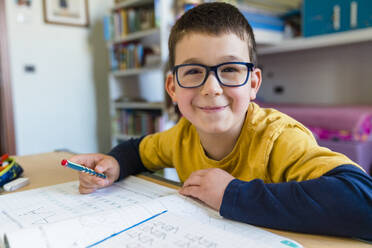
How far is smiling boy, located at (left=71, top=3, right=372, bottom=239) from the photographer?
454 mm

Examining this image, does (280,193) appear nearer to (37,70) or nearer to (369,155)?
(369,155)

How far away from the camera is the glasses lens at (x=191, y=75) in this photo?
0.62 m

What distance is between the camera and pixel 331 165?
1.62 ft

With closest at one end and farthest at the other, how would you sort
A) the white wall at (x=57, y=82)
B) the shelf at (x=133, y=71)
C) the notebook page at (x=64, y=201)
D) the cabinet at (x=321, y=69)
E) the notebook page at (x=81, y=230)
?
1. the notebook page at (x=81, y=230)
2. the notebook page at (x=64, y=201)
3. the cabinet at (x=321, y=69)
4. the shelf at (x=133, y=71)
5. the white wall at (x=57, y=82)

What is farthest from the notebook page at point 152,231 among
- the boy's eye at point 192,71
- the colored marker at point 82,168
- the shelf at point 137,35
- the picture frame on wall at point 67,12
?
the picture frame on wall at point 67,12

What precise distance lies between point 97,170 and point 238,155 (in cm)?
33

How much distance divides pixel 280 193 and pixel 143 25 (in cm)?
244

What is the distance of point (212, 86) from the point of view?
602 mm

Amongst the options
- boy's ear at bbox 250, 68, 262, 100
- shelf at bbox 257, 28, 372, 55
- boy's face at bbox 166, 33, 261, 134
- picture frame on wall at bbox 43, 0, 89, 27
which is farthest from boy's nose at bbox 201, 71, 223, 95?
picture frame on wall at bbox 43, 0, 89, 27

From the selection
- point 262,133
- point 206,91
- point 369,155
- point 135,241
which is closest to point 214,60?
point 206,91

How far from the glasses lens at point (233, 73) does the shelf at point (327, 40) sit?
62.9 inches

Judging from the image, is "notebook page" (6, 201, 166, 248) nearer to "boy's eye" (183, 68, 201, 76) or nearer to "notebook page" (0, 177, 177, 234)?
"notebook page" (0, 177, 177, 234)

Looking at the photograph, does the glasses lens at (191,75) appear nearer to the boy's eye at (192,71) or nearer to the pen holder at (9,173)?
the boy's eye at (192,71)

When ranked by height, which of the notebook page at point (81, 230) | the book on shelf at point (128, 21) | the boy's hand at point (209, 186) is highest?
the book on shelf at point (128, 21)
